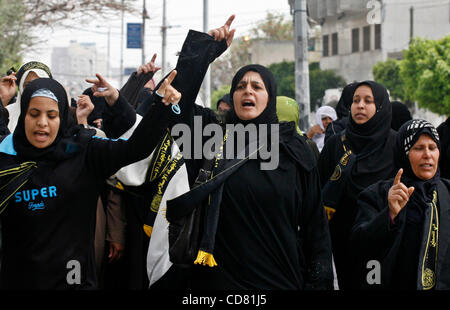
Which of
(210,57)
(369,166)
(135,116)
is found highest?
(210,57)

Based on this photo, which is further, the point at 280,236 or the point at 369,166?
the point at 369,166

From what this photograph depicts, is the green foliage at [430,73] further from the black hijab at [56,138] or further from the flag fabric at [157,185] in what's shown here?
the black hijab at [56,138]

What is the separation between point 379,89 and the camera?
487cm

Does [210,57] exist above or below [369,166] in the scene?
above

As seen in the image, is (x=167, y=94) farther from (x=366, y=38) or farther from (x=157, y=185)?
(x=366, y=38)

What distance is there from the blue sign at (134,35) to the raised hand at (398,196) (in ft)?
84.9

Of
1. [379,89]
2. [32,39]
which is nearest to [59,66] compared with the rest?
[32,39]

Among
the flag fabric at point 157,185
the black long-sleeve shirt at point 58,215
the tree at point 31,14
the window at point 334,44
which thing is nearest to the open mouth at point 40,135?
the black long-sleeve shirt at point 58,215

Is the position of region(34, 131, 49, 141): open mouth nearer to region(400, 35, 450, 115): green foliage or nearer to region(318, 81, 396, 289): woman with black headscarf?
region(318, 81, 396, 289): woman with black headscarf

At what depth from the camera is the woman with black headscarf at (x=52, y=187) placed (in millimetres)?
2986

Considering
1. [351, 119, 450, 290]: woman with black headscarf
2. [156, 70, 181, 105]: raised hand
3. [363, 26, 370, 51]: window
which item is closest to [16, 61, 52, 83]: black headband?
[156, 70, 181, 105]: raised hand

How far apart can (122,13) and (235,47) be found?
41.5 meters
